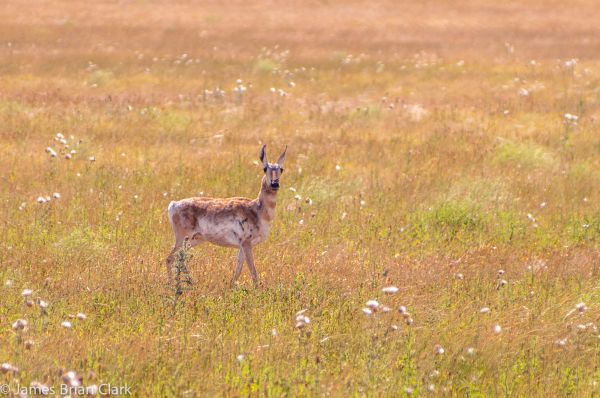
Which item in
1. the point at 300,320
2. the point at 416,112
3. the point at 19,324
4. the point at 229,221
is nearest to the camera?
the point at 19,324

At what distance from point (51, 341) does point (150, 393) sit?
43.0 inches

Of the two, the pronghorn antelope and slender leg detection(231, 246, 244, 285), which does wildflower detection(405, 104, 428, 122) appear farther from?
slender leg detection(231, 246, 244, 285)

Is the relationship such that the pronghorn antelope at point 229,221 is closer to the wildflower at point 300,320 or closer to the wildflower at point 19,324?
the wildflower at point 300,320

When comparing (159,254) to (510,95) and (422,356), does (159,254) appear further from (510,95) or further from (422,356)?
(510,95)

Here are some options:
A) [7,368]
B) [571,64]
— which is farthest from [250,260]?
[571,64]

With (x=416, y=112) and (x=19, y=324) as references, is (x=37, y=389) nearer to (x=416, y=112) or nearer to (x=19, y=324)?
(x=19, y=324)

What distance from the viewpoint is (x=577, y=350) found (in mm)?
8375

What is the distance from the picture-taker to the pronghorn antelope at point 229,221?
10.1m

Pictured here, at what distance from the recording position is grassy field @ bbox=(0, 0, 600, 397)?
25.5 ft

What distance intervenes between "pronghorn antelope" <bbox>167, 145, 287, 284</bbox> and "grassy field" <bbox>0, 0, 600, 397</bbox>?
0.42 metres

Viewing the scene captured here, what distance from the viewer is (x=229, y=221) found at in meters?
10.1

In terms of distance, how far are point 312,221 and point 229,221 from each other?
115 inches

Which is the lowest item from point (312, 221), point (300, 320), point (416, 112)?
point (416, 112)

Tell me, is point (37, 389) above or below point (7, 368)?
below
